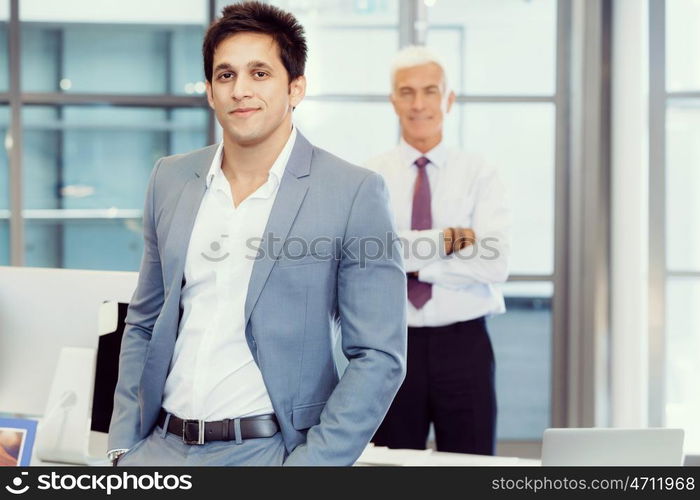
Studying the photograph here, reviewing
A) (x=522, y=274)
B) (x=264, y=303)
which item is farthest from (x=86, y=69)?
(x=264, y=303)

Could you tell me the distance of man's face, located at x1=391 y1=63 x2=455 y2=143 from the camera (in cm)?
329

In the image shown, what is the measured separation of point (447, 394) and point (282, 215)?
1.50 m

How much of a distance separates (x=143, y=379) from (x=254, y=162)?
0.52 meters

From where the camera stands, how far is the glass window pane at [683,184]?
4551 millimetres

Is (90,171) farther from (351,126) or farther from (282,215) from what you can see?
(282,215)

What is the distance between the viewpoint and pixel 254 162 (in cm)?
188

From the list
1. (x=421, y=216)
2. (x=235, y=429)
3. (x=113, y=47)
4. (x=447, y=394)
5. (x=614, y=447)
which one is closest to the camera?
(x=614, y=447)

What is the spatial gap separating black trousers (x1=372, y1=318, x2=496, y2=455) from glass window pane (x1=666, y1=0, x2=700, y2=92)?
7.51ft

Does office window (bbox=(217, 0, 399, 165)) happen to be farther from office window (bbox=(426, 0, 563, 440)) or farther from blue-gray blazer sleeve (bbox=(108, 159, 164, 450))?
blue-gray blazer sleeve (bbox=(108, 159, 164, 450))

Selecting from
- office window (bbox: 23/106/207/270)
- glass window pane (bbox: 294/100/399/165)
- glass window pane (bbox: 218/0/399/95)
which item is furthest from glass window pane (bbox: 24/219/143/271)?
glass window pane (bbox: 218/0/399/95)

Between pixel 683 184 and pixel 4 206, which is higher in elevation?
pixel 683 184

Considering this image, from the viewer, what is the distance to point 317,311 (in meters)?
1.75
